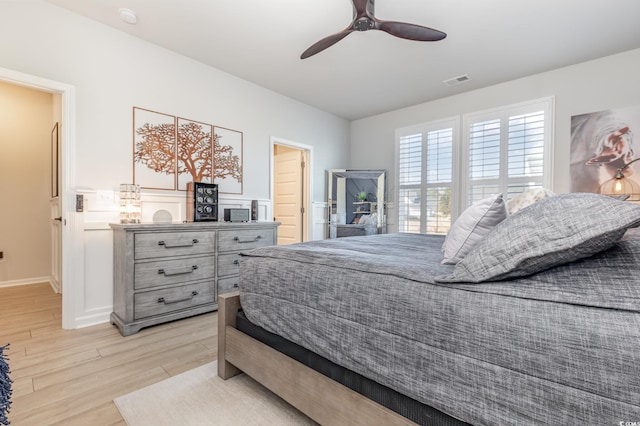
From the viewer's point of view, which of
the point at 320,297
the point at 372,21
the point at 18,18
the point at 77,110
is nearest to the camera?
the point at 320,297

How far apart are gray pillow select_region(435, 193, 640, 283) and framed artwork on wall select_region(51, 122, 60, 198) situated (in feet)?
14.4

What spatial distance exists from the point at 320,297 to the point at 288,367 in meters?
0.38

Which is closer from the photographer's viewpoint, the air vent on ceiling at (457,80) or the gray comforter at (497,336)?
the gray comforter at (497,336)

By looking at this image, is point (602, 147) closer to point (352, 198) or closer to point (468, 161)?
point (468, 161)

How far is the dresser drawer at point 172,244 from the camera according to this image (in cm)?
246

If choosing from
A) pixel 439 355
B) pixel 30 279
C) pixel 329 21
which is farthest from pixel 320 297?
pixel 30 279

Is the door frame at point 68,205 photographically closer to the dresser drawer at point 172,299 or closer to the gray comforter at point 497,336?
the dresser drawer at point 172,299

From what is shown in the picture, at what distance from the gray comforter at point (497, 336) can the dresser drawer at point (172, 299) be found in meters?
1.87

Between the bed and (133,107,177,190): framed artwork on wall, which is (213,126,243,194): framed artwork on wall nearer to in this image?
(133,107,177,190): framed artwork on wall

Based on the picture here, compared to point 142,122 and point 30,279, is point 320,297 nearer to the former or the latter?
point 142,122

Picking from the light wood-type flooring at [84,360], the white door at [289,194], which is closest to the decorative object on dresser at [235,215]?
the light wood-type flooring at [84,360]

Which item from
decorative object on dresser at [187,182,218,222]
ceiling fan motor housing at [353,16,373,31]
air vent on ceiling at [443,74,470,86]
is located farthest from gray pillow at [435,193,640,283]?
air vent on ceiling at [443,74,470,86]

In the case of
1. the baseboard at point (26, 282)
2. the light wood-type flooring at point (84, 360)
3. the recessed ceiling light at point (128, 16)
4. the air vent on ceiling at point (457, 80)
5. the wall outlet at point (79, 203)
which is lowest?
the light wood-type flooring at point (84, 360)

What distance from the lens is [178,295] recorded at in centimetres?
267
